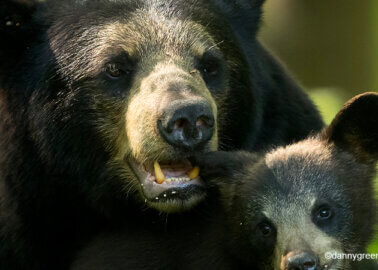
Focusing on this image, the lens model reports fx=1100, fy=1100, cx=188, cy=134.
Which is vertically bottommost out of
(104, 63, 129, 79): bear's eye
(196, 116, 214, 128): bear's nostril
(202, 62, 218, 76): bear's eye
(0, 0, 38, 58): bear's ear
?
(196, 116, 214, 128): bear's nostril

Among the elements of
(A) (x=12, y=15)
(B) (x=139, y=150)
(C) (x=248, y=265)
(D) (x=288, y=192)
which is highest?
(A) (x=12, y=15)

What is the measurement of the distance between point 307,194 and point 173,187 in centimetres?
100

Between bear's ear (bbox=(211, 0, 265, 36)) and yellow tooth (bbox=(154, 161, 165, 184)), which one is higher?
bear's ear (bbox=(211, 0, 265, 36))

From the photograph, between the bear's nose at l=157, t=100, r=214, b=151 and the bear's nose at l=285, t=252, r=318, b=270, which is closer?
the bear's nose at l=285, t=252, r=318, b=270

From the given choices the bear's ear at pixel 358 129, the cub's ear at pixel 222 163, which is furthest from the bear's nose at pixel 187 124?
the bear's ear at pixel 358 129

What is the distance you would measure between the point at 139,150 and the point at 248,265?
1.19 m

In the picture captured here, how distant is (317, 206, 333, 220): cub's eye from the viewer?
309 inches

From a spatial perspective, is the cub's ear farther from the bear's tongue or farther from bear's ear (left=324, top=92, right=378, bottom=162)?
bear's ear (left=324, top=92, right=378, bottom=162)

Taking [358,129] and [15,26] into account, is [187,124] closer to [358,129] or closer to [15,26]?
[358,129]

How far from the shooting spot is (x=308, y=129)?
9.97 m

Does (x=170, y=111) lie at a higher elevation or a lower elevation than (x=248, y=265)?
higher

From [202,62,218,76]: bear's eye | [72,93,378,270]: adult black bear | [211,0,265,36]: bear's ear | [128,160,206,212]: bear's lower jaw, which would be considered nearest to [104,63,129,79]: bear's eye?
[202,62,218,76]: bear's eye

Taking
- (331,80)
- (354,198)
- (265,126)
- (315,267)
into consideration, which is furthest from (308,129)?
(331,80)

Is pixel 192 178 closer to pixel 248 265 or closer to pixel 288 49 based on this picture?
pixel 248 265
